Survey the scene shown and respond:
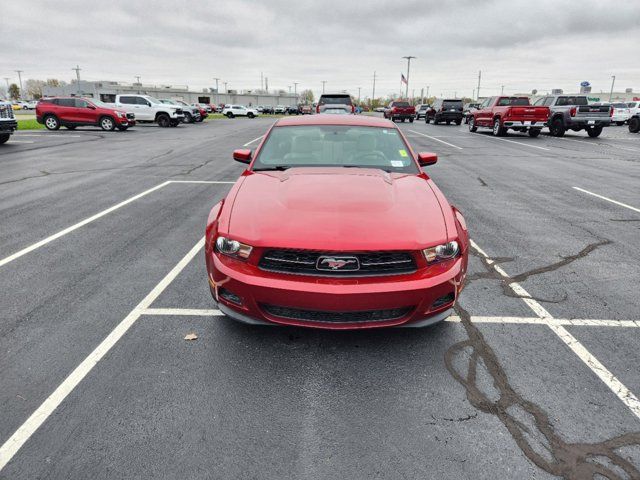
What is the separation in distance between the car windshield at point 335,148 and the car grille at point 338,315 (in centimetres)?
176

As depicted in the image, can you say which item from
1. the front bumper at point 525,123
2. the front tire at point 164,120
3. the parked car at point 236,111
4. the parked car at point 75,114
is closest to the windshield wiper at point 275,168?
the front bumper at point 525,123

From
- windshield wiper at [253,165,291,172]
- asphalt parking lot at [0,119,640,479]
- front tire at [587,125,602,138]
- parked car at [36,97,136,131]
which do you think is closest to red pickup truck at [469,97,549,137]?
front tire at [587,125,602,138]

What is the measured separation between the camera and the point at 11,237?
18.0 ft

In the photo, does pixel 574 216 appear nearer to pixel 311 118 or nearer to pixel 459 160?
pixel 311 118

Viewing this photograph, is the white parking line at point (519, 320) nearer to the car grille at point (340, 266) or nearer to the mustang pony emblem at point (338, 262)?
the car grille at point (340, 266)

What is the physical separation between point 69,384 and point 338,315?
1727 mm

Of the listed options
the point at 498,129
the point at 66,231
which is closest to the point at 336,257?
the point at 66,231

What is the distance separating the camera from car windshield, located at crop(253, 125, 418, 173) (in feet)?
14.0

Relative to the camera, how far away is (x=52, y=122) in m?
24.1

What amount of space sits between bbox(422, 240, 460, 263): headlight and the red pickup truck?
2154 cm

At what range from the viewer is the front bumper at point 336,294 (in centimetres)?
266

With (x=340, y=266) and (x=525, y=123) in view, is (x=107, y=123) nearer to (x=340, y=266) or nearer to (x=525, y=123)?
(x=525, y=123)

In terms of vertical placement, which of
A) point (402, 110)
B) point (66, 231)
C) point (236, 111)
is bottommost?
point (66, 231)

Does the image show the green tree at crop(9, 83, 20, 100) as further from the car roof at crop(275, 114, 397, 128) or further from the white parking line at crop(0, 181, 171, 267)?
the car roof at crop(275, 114, 397, 128)
